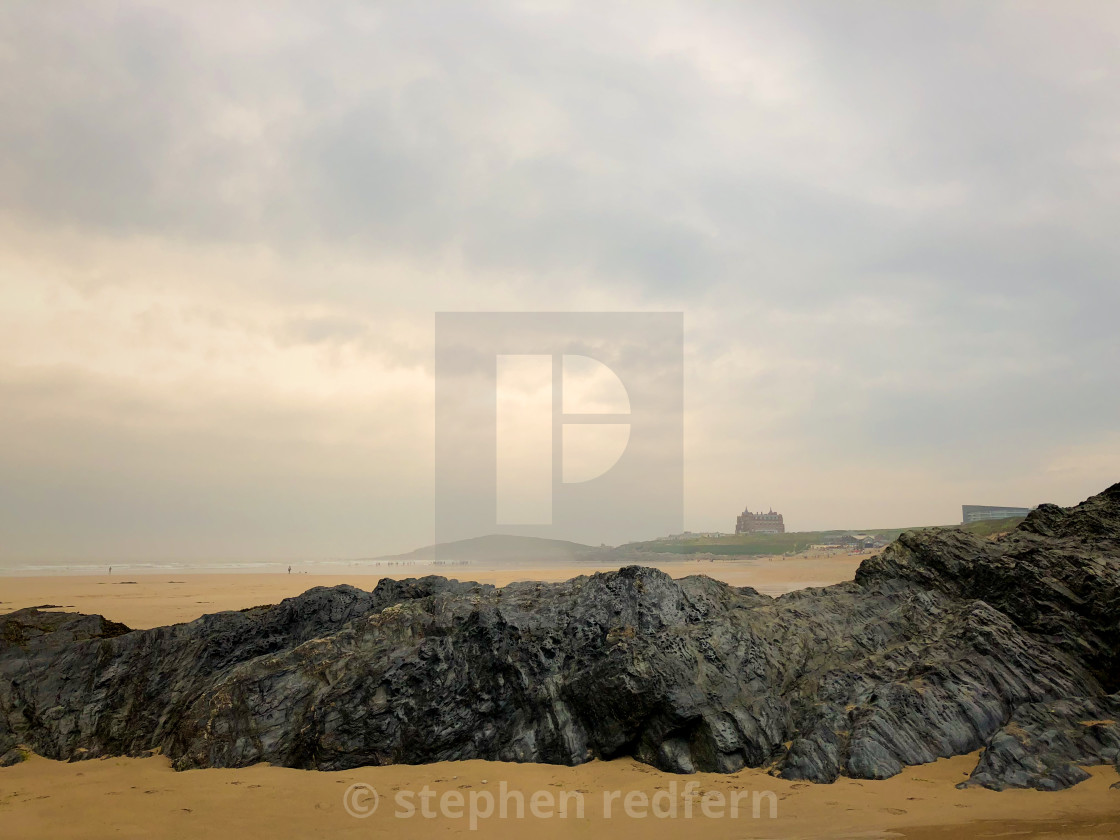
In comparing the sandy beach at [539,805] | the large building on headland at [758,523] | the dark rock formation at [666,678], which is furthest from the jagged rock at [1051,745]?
the large building on headland at [758,523]

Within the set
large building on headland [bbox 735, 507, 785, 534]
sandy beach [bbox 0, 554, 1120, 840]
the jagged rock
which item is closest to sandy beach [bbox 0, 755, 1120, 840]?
sandy beach [bbox 0, 554, 1120, 840]

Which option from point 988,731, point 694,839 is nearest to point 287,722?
point 694,839

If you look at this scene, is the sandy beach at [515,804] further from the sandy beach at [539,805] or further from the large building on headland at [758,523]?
the large building on headland at [758,523]

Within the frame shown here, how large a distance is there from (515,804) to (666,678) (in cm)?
234

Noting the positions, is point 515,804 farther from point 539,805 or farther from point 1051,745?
point 1051,745

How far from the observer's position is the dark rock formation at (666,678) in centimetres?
765

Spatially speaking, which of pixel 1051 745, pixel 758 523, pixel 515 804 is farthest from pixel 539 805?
pixel 758 523

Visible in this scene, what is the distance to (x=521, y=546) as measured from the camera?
12356 centimetres

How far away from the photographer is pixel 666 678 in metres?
8.06

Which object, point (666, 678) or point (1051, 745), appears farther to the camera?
point (666, 678)

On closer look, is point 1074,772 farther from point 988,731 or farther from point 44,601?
point 44,601

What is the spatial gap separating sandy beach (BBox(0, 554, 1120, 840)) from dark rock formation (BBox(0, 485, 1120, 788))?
0.30 metres

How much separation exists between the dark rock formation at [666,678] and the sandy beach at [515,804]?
301mm

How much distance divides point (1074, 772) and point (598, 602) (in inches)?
224
